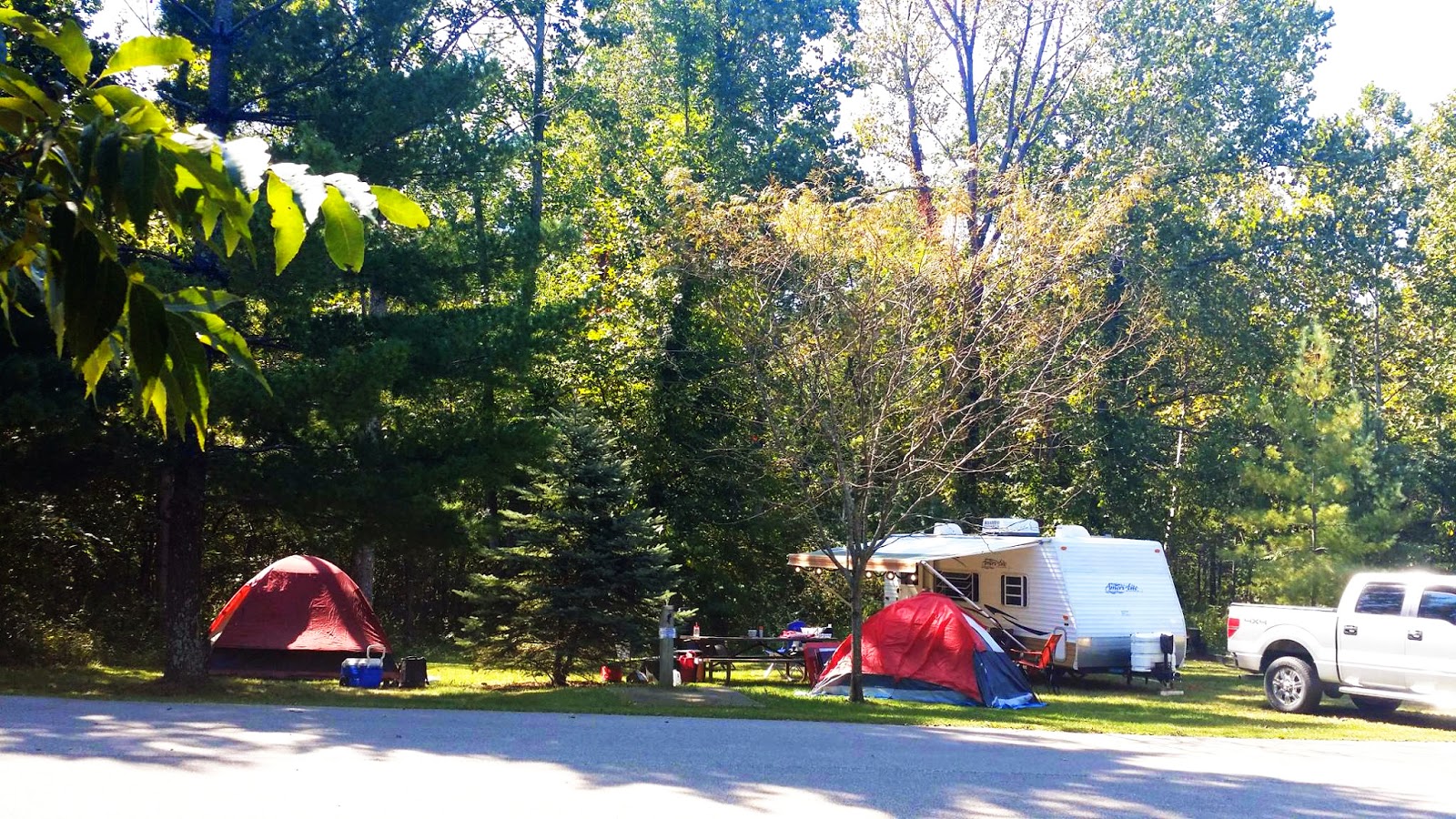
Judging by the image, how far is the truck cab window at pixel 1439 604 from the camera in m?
15.9

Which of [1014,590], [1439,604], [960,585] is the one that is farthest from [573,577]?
[1439,604]

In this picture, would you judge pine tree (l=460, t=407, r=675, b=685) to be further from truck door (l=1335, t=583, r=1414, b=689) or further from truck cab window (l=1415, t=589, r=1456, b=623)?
truck cab window (l=1415, t=589, r=1456, b=623)

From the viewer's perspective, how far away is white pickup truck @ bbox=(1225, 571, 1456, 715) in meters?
15.8

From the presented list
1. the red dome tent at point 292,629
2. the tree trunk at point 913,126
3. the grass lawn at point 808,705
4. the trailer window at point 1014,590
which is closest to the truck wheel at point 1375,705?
the grass lawn at point 808,705

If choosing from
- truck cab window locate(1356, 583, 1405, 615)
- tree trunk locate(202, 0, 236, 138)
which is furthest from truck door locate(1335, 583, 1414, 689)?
tree trunk locate(202, 0, 236, 138)

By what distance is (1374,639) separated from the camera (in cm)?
1627

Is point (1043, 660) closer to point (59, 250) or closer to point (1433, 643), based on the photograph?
point (1433, 643)

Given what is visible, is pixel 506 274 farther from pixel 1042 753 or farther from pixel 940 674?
pixel 1042 753

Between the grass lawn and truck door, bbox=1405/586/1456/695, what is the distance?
23.9 inches

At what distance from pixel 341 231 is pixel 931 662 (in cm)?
1668

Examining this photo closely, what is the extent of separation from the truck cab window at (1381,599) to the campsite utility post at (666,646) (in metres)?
9.20

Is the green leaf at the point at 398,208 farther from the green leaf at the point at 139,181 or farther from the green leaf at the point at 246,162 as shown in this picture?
the green leaf at the point at 139,181

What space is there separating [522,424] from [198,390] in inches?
591

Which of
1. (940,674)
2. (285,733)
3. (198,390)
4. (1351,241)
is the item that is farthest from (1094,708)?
(1351,241)
